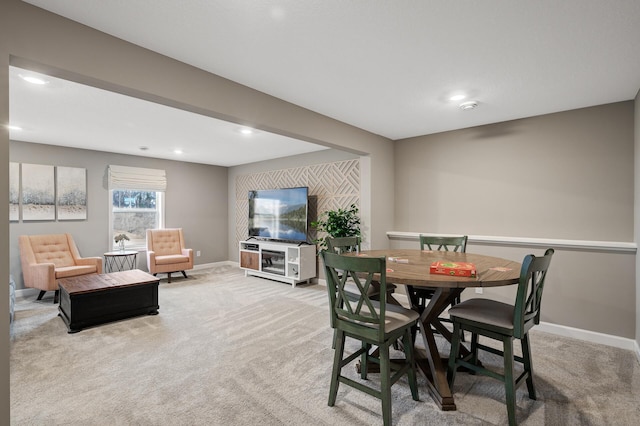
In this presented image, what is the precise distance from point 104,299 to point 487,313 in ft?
12.5

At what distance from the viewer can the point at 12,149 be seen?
15.1 ft

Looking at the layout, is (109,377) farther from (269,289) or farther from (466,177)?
(466,177)

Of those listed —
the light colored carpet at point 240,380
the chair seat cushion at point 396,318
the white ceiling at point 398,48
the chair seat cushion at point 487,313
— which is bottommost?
the light colored carpet at point 240,380

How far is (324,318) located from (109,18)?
3252mm

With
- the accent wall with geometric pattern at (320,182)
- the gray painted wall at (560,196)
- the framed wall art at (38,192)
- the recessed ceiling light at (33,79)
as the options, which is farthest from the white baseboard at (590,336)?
the framed wall art at (38,192)

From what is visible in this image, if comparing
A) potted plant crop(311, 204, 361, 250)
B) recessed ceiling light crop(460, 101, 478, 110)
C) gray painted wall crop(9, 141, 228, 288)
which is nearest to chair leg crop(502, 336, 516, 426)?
recessed ceiling light crop(460, 101, 478, 110)

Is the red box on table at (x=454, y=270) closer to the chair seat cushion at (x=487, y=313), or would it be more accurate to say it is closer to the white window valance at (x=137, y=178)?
the chair seat cushion at (x=487, y=313)

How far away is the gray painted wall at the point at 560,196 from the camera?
296 cm

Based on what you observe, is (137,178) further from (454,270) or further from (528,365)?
(528,365)

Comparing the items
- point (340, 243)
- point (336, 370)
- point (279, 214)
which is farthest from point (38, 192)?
point (336, 370)

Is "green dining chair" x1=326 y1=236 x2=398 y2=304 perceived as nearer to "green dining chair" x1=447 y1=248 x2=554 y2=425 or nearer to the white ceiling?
"green dining chair" x1=447 y1=248 x2=554 y2=425

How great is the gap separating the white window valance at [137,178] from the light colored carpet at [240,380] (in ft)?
8.70

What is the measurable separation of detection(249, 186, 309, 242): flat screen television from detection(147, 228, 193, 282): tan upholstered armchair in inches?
53.1

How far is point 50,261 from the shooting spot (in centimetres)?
455
